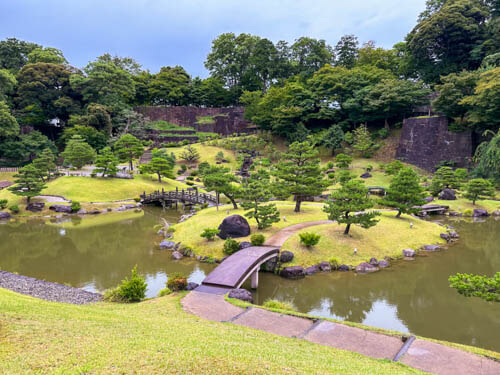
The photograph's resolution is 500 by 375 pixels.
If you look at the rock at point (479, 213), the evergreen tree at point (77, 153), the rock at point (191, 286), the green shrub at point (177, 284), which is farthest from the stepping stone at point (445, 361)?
the evergreen tree at point (77, 153)

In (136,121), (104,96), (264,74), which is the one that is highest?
(264,74)

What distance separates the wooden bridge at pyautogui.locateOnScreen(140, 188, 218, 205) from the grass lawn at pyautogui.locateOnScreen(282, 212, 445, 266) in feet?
42.2

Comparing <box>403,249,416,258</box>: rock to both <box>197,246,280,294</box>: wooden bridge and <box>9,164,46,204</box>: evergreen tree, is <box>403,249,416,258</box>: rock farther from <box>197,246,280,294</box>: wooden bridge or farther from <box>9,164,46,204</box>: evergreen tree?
<box>9,164,46,204</box>: evergreen tree

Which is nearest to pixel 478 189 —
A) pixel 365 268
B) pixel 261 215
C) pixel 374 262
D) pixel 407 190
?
pixel 407 190

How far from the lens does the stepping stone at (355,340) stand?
8.04 m

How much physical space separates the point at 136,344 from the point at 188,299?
5.49 meters

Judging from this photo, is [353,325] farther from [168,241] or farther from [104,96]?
[104,96]

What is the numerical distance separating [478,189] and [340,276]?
66.6ft

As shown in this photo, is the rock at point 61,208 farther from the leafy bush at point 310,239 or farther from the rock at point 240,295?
the rock at point 240,295

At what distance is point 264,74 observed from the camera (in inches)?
2502

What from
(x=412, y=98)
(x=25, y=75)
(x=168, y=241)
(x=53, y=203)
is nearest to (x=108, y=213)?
(x=53, y=203)

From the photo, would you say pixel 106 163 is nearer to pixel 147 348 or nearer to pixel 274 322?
pixel 274 322

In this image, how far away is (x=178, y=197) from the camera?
31.9 meters

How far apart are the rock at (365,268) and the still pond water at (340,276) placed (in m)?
0.42
